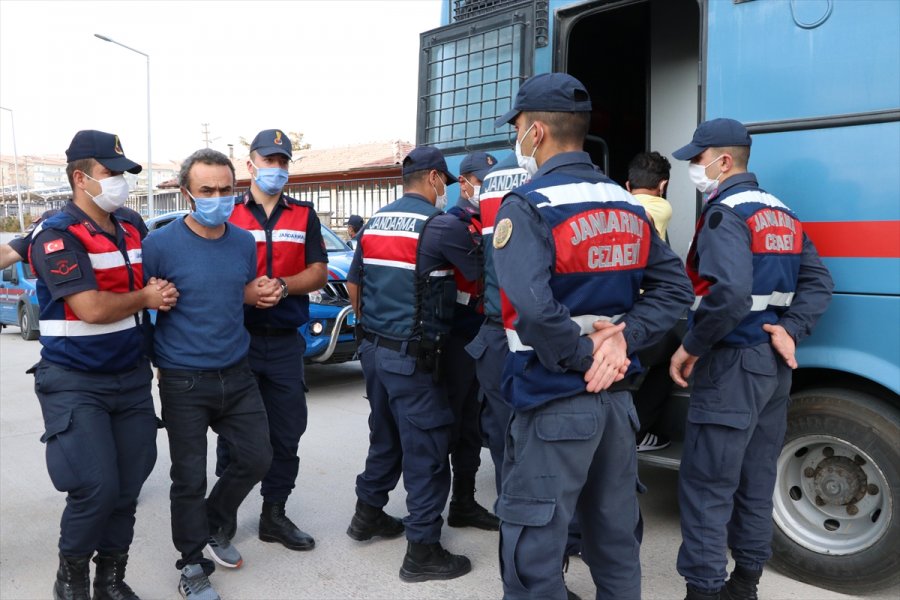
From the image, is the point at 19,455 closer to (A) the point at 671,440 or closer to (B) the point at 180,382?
(B) the point at 180,382

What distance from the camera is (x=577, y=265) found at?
7.29 feet

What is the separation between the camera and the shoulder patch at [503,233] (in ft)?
7.31

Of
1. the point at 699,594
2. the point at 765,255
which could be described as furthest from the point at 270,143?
the point at 699,594

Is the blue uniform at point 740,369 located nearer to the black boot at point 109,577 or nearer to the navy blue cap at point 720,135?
the navy blue cap at point 720,135

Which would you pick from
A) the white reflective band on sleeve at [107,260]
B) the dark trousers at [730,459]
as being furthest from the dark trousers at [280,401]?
the dark trousers at [730,459]

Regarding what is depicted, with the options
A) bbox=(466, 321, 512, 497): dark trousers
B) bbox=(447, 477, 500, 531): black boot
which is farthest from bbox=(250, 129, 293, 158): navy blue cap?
bbox=(447, 477, 500, 531): black boot

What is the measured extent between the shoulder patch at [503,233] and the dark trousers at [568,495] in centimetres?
51

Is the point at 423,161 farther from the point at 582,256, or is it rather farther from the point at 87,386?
the point at 87,386

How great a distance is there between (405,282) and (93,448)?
151 centimetres

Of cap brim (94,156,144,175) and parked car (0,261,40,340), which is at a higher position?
cap brim (94,156,144,175)

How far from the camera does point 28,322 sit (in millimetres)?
11953

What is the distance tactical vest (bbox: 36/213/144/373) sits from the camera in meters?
2.90

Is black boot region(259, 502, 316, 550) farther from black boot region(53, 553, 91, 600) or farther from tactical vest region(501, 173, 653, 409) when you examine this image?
tactical vest region(501, 173, 653, 409)

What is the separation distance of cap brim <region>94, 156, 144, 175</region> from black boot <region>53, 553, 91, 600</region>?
1.56 m
